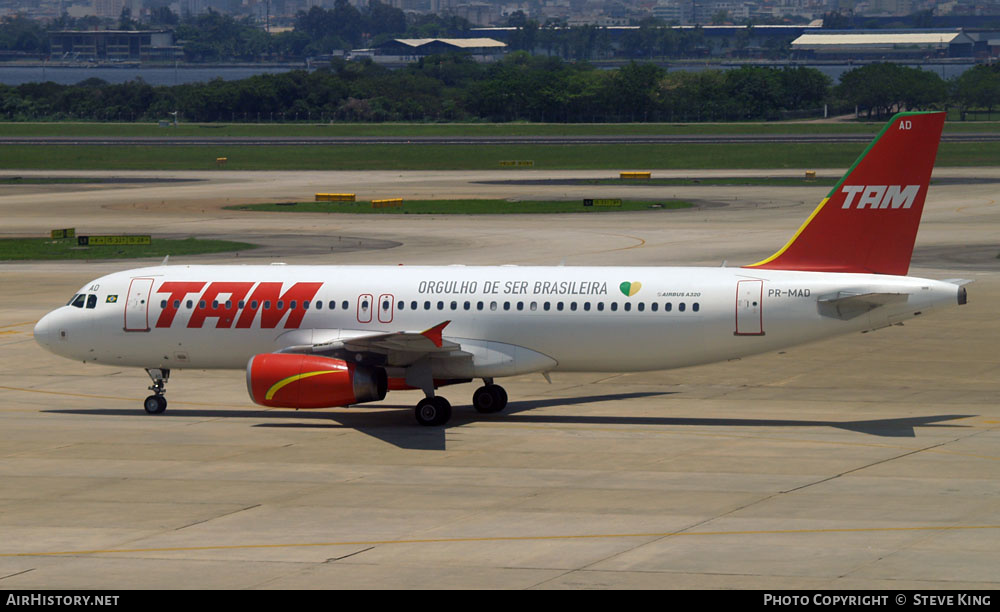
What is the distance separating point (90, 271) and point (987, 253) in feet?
159

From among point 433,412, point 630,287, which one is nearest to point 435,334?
point 433,412

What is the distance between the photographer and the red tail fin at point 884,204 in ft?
117

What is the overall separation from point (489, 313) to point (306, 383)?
5.48 metres

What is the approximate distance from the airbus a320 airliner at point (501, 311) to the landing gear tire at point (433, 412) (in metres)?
0.04

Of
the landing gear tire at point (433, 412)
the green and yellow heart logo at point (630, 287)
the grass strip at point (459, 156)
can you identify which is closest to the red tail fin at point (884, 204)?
the green and yellow heart logo at point (630, 287)

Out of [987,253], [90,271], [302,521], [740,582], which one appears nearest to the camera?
[740,582]

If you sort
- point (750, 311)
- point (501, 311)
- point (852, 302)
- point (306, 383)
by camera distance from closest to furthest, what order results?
point (852, 302) → point (306, 383) → point (750, 311) → point (501, 311)

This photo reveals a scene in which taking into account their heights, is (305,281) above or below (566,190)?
above

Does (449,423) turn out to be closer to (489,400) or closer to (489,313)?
(489,400)

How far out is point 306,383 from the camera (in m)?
35.0

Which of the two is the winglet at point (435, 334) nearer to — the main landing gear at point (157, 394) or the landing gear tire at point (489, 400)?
the landing gear tire at point (489, 400)

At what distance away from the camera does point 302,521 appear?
86.9ft

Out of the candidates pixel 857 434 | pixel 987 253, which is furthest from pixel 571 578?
pixel 987 253
